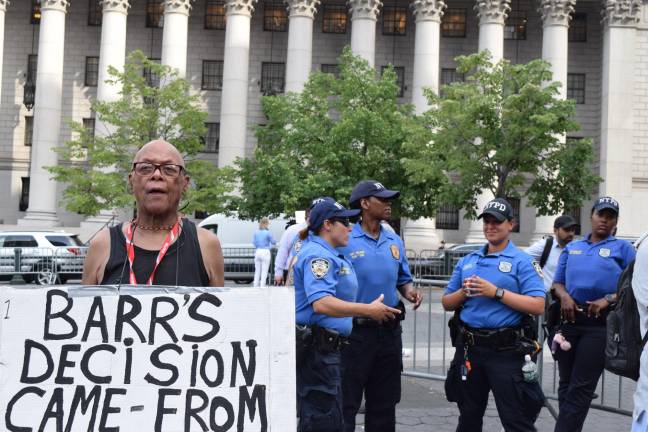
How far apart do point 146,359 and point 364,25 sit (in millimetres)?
42904

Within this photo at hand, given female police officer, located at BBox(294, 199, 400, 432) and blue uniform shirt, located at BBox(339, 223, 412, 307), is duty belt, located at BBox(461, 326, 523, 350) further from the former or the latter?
blue uniform shirt, located at BBox(339, 223, 412, 307)

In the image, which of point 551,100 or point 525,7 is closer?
point 551,100

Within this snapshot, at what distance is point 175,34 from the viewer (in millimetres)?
44500

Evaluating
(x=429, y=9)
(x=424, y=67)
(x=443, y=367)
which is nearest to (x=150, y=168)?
(x=443, y=367)

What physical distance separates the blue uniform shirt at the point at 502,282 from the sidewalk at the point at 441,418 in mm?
2360

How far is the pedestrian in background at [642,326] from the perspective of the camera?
4.01m

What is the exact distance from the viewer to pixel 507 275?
20.6 ft

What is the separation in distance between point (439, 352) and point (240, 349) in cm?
1014

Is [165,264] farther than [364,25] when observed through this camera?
No

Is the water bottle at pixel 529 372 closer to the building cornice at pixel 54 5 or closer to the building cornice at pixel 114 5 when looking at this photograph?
the building cornice at pixel 114 5

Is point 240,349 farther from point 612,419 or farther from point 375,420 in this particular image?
point 612,419

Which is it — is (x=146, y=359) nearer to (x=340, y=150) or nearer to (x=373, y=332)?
(x=373, y=332)

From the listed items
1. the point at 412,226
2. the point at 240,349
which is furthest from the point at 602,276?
the point at 412,226

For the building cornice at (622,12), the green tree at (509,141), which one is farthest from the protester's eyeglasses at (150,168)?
the building cornice at (622,12)
